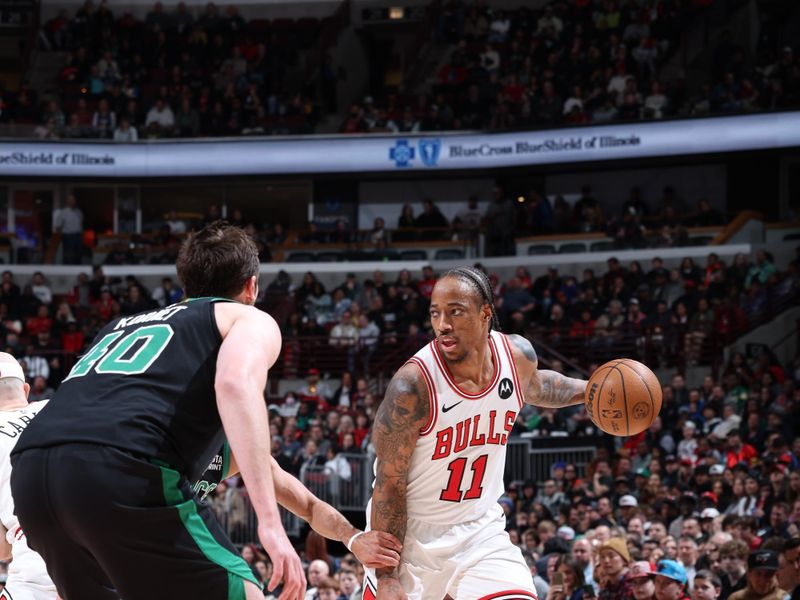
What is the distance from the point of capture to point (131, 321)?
420cm

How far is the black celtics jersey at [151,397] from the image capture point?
3764mm

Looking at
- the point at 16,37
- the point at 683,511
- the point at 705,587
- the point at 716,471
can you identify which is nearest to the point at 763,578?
the point at 705,587

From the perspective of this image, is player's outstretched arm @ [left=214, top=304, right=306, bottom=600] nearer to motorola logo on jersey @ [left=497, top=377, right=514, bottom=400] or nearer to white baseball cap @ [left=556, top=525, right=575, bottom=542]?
motorola logo on jersey @ [left=497, top=377, right=514, bottom=400]

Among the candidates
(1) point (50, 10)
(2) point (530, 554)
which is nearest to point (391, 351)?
(2) point (530, 554)

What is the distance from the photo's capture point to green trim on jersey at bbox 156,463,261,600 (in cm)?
376

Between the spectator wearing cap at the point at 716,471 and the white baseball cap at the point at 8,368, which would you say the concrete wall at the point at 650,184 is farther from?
the white baseball cap at the point at 8,368

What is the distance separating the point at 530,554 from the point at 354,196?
757 inches

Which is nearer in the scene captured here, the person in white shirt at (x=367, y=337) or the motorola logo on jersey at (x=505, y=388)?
the motorola logo on jersey at (x=505, y=388)

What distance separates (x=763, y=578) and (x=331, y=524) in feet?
16.7

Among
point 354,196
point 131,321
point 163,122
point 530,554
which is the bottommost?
point 530,554

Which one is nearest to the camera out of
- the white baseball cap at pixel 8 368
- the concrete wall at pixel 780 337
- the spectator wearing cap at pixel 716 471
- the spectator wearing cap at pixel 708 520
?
the white baseball cap at pixel 8 368

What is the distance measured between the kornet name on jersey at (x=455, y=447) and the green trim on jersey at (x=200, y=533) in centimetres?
204

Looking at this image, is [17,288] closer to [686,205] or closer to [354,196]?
[354,196]

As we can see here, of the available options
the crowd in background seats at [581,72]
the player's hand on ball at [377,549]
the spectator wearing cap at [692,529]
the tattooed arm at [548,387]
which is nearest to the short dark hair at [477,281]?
the tattooed arm at [548,387]
